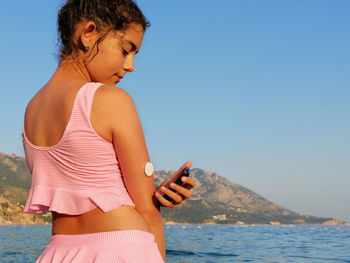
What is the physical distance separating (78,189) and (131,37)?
26.1 inches

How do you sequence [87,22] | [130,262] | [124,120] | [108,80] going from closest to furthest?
[130,262], [124,120], [87,22], [108,80]

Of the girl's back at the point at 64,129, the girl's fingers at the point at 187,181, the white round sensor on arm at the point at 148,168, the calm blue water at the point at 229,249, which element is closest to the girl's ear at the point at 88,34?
the girl's back at the point at 64,129

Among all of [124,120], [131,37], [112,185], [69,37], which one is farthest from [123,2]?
[112,185]

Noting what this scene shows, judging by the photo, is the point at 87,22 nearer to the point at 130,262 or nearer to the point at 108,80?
the point at 108,80

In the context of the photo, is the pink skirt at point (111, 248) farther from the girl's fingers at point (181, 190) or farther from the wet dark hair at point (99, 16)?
the wet dark hair at point (99, 16)

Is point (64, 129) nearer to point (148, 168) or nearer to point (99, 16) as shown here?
point (148, 168)

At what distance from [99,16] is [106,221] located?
789mm

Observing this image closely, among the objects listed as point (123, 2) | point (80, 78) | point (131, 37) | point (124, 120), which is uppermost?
point (123, 2)

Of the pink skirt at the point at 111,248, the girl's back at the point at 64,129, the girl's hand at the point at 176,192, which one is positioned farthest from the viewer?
the girl's hand at the point at 176,192

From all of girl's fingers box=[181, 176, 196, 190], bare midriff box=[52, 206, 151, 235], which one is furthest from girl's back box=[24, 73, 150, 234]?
girl's fingers box=[181, 176, 196, 190]

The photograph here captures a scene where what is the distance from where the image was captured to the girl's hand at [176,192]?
1.64 meters

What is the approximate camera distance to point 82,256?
4.74 feet

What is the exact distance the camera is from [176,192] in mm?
1707

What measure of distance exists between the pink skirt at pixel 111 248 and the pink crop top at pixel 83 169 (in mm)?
97
